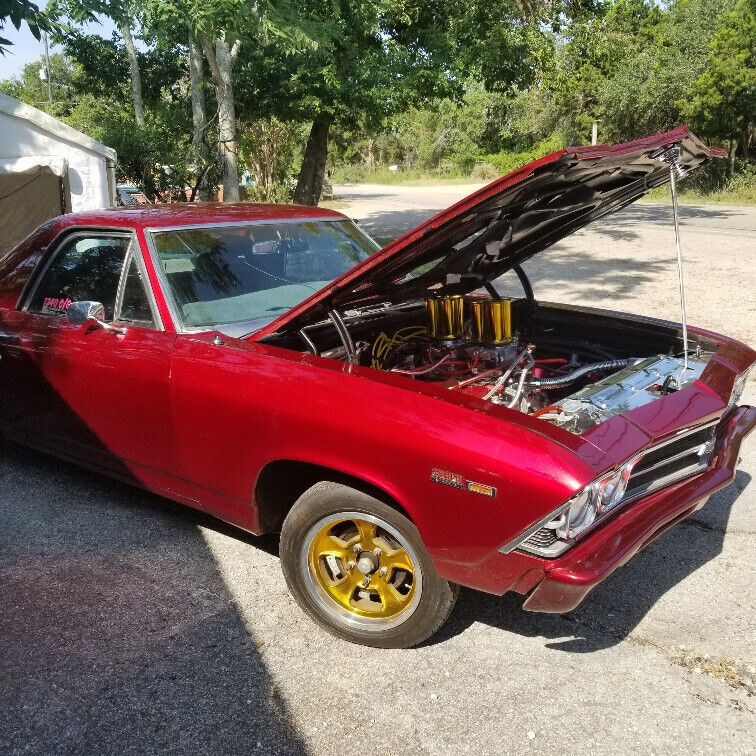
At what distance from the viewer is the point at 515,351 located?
394 cm

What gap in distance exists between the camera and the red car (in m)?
2.58

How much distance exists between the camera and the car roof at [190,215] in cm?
395

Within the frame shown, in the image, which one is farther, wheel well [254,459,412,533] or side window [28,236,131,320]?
side window [28,236,131,320]

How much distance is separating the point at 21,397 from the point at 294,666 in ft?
7.68

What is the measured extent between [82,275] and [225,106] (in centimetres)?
991

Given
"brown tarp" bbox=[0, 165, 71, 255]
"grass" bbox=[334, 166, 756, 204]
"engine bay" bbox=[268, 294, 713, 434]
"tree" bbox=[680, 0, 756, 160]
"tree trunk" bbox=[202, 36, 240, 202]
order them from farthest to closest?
"tree" bbox=[680, 0, 756, 160]
"grass" bbox=[334, 166, 756, 204]
"tree trunk" bbox=[202, 36, 240, 202]
"brown tarp" bbox=[0, 165, 71, 255]
"engine bay" bbox=[268, 294, 713, 434]

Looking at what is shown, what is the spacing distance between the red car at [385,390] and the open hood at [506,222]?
2 centimetres

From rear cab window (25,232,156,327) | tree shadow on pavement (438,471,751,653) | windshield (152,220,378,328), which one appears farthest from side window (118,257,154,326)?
tree shadow on pavement (438,471,751,653)

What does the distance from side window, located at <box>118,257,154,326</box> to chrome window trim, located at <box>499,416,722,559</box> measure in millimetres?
2030

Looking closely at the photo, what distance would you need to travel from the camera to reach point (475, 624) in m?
3.16

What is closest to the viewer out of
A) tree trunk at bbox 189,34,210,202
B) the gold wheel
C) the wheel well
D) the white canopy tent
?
the gold wheel

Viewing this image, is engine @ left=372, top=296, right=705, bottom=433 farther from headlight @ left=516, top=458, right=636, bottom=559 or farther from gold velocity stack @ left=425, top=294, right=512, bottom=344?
headlight @ left=516, top=458, right=636, bottom=559

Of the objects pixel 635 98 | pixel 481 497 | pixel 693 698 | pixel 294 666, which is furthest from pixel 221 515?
pixel 635 98

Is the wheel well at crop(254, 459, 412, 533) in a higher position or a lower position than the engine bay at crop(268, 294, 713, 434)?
lower
